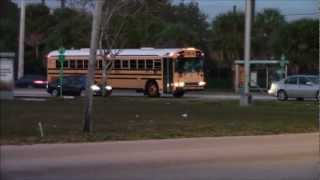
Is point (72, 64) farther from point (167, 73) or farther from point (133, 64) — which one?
point (167, 73)

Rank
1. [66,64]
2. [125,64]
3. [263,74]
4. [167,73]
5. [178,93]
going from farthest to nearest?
[263,74]
[66,64]
[125,64]
[178,93]
[167,73]

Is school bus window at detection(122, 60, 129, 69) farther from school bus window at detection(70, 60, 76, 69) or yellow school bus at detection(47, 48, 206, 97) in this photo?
school bus window at detection(70, 60, 76, 69)

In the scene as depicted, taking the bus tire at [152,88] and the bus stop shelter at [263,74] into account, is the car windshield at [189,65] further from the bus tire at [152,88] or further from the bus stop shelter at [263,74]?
the bus stop shelter at [263,74]

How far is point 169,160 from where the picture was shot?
14.9m

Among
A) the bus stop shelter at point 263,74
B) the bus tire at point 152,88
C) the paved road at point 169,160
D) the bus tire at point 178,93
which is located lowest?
the paved road at point 169,160

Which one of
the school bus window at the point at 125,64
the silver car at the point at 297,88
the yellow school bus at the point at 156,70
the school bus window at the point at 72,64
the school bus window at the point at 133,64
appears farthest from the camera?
the school bus window at the point at 72,64

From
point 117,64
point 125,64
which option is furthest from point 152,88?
point 117,64

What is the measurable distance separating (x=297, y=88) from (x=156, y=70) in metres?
10.1

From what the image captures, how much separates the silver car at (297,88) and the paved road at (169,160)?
2384 centimetres

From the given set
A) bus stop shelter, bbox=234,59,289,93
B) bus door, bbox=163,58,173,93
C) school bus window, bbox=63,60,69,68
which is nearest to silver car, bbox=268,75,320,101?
bus door, bbox=163,58,173,93

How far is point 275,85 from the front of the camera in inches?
1759

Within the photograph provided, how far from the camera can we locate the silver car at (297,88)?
1663 inches

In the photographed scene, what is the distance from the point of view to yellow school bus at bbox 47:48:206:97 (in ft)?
161

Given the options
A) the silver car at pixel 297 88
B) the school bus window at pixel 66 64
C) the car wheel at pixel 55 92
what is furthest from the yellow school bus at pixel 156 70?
the silver car at pixel 297 88
